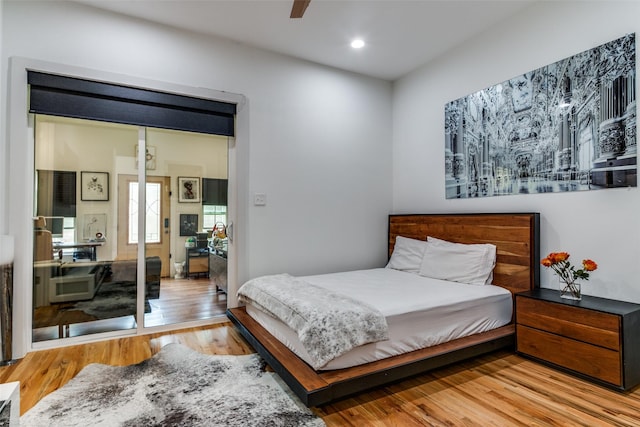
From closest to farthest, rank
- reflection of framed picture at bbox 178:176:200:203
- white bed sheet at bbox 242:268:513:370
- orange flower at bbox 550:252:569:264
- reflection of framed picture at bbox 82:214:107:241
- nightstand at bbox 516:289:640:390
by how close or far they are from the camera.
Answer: nightstand at bbox 516:289:640:390 → white bed sheet at bbox 242:268:513:370 → orange flower at bbox 550:252:569:264 → reflection of framed picture at bbox 82:214:107:241 → reflection of framed picture at bbox 178:176:200:203

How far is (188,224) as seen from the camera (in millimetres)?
3408

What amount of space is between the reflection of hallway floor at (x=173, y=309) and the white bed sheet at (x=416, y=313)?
27.2 inches

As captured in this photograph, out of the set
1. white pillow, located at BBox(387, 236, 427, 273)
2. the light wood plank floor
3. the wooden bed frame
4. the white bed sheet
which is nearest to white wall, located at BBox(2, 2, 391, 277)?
white pillow, located at BBox(387, 236, 427, 273)

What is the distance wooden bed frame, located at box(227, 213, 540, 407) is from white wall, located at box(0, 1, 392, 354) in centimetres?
75

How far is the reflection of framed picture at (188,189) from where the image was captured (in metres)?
3.37

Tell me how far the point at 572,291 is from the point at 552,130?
1346 millimetres

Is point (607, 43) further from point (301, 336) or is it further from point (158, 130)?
point (158, 130)

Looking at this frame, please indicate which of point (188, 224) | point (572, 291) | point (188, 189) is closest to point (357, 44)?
point (188, 189)

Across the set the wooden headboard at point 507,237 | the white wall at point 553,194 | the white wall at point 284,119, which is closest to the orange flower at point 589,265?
the white wall at point 553,194

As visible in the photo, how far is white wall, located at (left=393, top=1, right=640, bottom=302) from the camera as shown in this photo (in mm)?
2400

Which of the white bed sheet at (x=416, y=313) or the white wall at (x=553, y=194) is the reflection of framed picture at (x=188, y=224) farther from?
the white wall at (x=553, y=194)

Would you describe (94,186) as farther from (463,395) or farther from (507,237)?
(507,237)

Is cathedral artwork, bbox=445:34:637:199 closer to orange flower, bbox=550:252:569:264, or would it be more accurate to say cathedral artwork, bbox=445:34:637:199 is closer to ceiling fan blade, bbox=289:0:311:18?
orange flower, bbox=550:252:569:264

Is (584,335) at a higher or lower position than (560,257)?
lower
